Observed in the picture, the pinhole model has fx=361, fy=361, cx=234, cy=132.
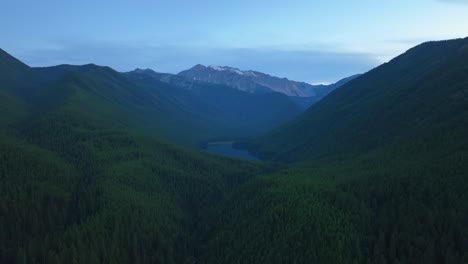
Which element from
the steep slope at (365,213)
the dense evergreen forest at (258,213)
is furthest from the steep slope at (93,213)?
the steep slope at (365,213)

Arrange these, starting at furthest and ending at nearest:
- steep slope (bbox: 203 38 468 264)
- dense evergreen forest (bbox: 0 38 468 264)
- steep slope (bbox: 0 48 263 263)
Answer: steep slope (bbox: 0 48 263 263)
dense evergreen forest (bbox: 0 38 468 264)
steep slope (bbox: 203 38 468 264)

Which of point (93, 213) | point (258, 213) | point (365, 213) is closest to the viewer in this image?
point (365, 213)

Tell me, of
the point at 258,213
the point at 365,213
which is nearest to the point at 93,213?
the point at 258,213

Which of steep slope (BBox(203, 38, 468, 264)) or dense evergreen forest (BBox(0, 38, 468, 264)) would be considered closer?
steep slope (BBox(203, 38, 468, 264))

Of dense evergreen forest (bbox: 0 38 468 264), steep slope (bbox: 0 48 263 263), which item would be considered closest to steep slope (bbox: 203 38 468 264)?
dense evergreen forest (bbox: 0 38 468 264)

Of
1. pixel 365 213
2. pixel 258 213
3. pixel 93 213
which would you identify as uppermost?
pixel 365 213

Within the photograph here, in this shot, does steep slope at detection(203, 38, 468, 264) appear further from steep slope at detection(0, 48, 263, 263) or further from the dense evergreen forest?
steep slope at detection(0, 48, 263, 263)

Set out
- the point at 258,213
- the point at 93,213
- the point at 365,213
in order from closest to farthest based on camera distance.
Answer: the point at 365,213
the point at 93,213
the point at 258,213

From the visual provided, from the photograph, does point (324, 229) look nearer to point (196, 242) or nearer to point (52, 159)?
point (196, 242)

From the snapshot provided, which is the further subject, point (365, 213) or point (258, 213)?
point (258, 213)

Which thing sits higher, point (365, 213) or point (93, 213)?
point (365, 213)

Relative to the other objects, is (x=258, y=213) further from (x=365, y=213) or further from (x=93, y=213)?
(x=93, y=213)

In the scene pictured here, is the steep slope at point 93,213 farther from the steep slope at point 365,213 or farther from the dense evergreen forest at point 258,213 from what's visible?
the steep slope at point 365,213
